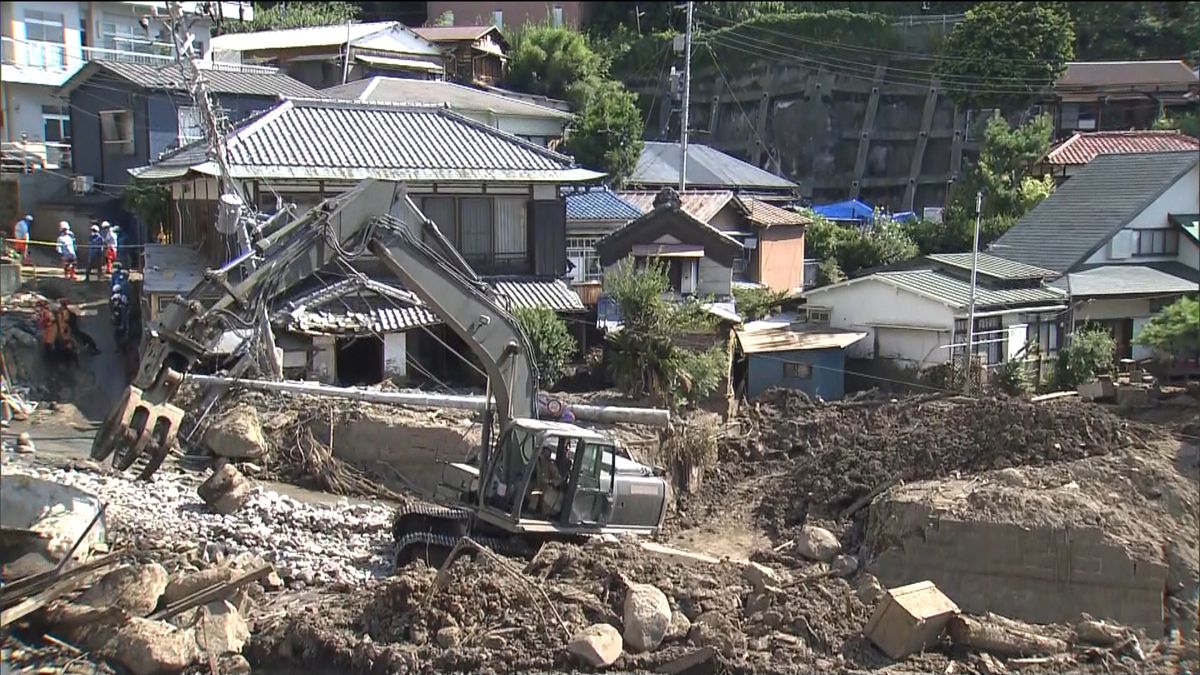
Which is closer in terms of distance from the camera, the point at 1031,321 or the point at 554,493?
the point at 554,493

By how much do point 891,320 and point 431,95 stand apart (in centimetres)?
1229

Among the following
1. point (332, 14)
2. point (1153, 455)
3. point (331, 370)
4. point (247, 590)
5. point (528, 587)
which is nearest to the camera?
point (528, 587)

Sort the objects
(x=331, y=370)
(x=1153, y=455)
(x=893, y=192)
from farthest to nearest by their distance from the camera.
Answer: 1. (x=893, y=192)
2. (x=331, y=370)
3. (x=1153, y=455)

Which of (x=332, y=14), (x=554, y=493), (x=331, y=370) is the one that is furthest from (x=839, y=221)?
(x=554, y=493)

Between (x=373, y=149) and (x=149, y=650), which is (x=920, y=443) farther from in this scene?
(x=373, y=149)

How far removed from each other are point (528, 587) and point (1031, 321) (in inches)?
593

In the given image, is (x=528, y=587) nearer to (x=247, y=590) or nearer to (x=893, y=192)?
(x=247, y=590)

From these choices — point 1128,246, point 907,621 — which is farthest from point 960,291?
point 907,621

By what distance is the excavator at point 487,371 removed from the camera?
1116cm

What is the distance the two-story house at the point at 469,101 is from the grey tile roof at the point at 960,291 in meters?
10.3

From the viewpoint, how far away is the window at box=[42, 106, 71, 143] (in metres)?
25.5

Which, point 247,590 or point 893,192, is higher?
point 893,192

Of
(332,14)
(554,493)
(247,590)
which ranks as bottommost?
(247,590)

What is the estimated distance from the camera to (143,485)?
48.9 feet
